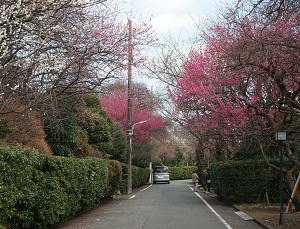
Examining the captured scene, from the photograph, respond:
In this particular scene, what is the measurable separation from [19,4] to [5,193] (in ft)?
12.9

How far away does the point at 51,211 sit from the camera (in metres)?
10.4

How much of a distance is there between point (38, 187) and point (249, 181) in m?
11.4

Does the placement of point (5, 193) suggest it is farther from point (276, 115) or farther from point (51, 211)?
point (276, 115)

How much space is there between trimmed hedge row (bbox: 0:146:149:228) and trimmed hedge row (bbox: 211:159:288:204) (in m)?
7.27

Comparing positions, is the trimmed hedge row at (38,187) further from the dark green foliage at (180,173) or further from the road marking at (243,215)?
the dark green foliage at (180,173)

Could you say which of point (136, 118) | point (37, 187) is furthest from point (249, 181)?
point (136, 118)

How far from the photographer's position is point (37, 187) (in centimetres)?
987

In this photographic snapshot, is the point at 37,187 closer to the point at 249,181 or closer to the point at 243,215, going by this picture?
the point at 243,215

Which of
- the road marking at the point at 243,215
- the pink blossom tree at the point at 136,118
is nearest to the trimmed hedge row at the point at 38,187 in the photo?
the road marking at the point at 243,215

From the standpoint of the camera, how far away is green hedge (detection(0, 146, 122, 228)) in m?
7.99

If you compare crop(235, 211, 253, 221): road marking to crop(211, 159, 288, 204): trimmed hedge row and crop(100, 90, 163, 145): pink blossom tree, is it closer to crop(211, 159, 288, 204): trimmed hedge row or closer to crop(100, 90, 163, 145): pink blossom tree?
crop(211, 159, 288, 204): trimmed hedge row

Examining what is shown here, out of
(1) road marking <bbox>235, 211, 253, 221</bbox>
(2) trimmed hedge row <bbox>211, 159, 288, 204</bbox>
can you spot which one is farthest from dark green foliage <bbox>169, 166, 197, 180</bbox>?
(1) road marking <bbox>235, 211, 253, 221</bbox>

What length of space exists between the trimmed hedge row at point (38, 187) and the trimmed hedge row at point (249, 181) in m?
7.27

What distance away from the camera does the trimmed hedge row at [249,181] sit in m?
18.6
